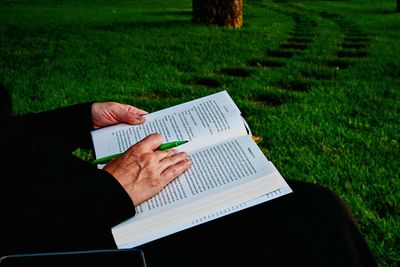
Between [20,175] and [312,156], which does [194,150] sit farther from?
[312,156]

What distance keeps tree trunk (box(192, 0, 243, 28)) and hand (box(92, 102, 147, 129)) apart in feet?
32.3

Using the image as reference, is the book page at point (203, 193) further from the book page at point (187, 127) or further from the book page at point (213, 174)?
the book page at point (187, 127)

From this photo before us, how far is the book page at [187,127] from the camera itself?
1667 millimetres

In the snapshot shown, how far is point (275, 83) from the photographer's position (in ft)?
17.8

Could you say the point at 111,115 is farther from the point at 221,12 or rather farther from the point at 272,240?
the point at 221,12

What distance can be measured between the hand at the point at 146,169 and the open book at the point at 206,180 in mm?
26

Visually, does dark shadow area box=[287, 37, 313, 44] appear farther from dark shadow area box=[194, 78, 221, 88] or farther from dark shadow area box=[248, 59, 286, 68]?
dark shadow area box=[194, 78, 221, 88]

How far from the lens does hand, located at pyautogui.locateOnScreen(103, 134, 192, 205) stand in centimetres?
134

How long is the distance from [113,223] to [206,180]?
11.6 inches

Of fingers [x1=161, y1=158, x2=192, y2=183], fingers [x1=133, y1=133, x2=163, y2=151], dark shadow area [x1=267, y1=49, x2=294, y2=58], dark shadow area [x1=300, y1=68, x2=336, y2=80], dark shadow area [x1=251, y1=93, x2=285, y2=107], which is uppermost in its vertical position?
fingers [x1=133, y1=133, x2=163, y2=151]

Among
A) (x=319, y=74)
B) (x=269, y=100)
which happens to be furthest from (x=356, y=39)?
(x=269, y=100)

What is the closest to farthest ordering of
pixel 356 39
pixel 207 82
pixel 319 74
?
pixel 207 82
pixel 319 74
pixel 356 39

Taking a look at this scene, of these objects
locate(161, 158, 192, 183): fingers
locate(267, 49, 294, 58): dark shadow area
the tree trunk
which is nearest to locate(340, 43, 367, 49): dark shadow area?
locate(267, 49, 294, 58): dark shadow area

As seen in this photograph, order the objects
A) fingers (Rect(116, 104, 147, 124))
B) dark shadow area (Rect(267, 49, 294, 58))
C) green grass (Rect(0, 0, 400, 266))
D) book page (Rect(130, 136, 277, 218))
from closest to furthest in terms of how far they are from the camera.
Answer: book page (Rect(130, 136, 277, 218)), fingers (Rect(116, 104, 147, 124)), green grass (Rect(0, 0, 400, 266)), dark shadow area (Rect(267, 49, 294, 58))
